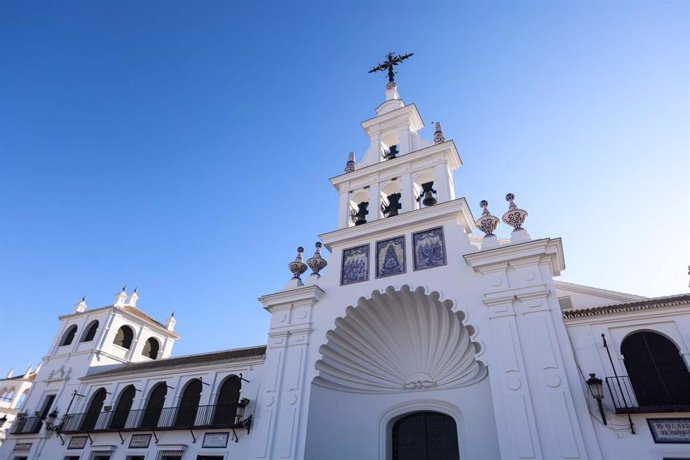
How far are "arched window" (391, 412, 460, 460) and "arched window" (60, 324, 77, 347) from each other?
19374mm

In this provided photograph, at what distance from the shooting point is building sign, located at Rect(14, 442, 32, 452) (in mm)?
16972

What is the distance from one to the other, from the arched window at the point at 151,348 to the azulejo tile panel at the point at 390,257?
1802cm

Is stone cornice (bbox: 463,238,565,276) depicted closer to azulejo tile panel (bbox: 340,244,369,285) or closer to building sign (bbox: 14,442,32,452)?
azulejo tile panel (bbox: 340,244,369,285)

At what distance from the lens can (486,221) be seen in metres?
11.0

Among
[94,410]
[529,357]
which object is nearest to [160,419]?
[94,410]

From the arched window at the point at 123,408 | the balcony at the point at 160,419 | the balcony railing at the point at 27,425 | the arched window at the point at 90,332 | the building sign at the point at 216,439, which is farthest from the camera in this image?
the arched window at the point at 90,332

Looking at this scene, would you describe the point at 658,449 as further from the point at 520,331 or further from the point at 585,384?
the point at 520,331

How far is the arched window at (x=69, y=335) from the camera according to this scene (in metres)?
21.8

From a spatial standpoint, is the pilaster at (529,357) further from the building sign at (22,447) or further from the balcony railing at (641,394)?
the building sign at (22,447)

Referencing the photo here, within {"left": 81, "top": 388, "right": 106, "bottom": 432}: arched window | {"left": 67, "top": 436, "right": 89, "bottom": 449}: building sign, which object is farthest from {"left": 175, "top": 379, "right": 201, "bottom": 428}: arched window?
{"left": 81, "top": 388, "right": 106, "bottom": 432}: arched window

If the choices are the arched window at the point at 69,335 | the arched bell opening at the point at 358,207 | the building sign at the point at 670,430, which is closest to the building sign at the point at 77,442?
the arched window at the point at 69,335

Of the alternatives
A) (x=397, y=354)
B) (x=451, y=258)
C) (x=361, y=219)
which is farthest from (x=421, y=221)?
(x=397, y=354)

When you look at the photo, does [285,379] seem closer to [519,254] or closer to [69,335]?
[519,254]

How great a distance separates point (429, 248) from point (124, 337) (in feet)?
62.6
